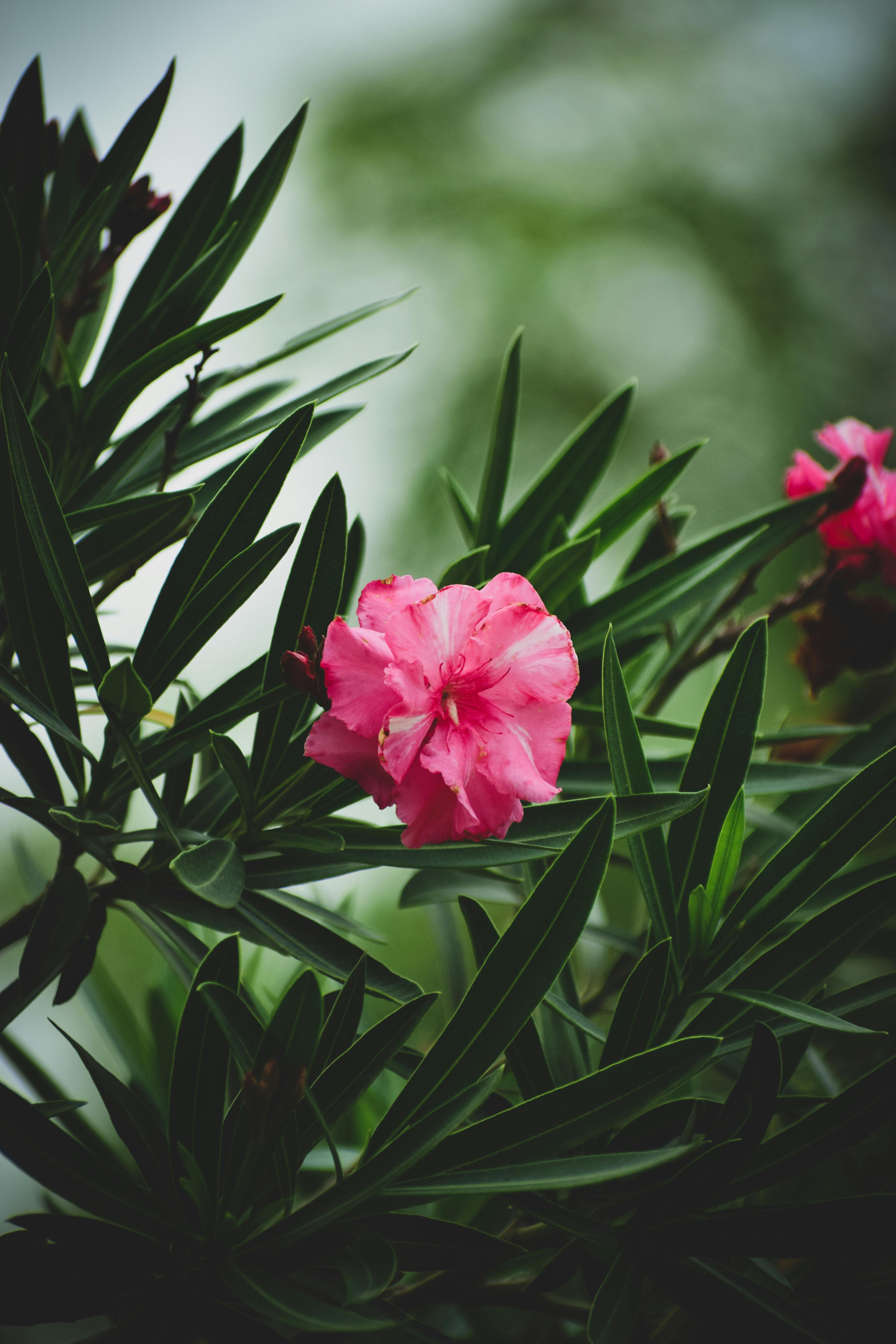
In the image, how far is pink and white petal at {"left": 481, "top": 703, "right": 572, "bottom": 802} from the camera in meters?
0.54

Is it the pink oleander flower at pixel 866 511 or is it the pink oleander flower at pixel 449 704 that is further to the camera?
the pink oleander flower at pixel 866 511

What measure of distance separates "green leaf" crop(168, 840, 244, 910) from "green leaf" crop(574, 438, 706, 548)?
1.58 ft

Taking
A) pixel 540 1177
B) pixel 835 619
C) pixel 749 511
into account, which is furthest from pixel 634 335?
pixel 540 1177

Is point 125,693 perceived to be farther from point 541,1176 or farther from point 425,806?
point 541,1176

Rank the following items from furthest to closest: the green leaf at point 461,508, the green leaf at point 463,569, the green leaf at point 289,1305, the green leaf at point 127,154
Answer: the green leaf at point 461,508 → the green leaf at point 127,154 → the green leaf at point 463,569 → the green leaf at point 289,1305

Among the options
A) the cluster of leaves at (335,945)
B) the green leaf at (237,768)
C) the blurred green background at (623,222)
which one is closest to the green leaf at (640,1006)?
the cluster of leaves at (335,945)

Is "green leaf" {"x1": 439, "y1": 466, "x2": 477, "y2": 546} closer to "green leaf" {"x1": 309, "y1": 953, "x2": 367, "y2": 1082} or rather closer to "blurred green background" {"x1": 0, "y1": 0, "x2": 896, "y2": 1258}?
"green leaf" {"x1": 309, "y1": 953, "x2": 367, "y2": 1082}

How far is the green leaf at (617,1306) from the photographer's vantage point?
0.54m

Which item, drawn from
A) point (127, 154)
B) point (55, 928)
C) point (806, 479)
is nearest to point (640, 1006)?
point (55, 928)

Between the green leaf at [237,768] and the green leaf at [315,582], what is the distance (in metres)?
0.06

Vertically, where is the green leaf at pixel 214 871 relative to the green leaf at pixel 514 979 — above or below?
above

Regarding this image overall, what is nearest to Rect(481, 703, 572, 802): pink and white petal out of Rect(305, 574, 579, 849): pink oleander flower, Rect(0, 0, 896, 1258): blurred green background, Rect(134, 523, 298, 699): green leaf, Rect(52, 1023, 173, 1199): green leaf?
Rect(305, 574, 579, 849): pink oleander flower

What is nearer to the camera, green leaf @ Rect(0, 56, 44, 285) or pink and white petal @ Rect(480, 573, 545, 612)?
pink and white petal @ Rect(480, 573, 545, 612)

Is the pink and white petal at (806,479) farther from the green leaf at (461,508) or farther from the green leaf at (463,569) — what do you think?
the green leaf at (463,569)
